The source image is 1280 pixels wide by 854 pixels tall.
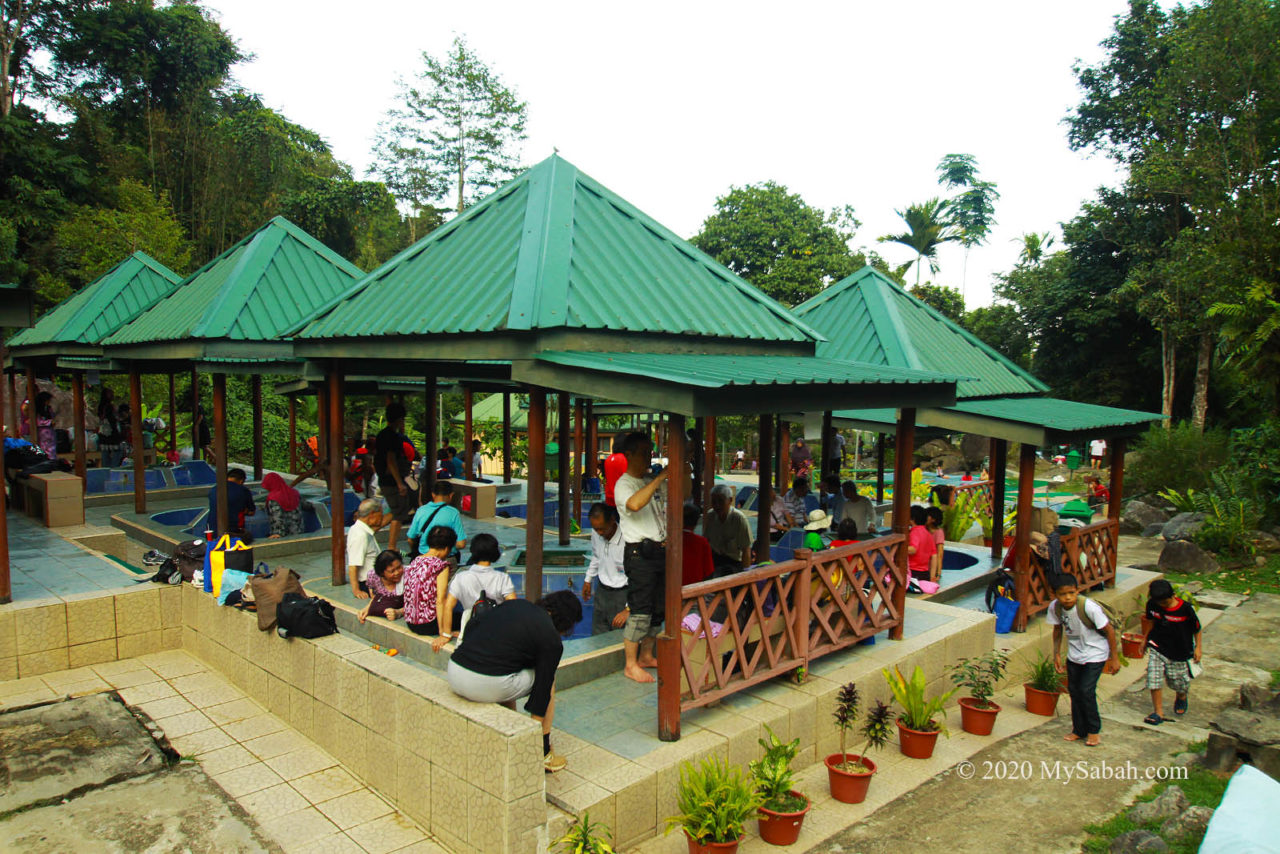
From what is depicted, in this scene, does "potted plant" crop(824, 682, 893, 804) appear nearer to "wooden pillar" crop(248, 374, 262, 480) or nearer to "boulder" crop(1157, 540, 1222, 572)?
"boulder" crop(1157, 540, 1222, 572)

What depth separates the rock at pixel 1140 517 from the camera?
64.4ft

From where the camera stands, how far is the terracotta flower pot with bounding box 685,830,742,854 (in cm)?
466

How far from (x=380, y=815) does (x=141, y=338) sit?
8049mm

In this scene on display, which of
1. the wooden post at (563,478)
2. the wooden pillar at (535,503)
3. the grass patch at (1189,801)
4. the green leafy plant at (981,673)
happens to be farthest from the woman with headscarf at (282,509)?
the grass patch at (1189,801)

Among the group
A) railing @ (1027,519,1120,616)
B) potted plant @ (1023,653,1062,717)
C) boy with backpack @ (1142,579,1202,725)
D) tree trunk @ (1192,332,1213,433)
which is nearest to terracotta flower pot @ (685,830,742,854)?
potted plant @ (1023,653,1062,717)

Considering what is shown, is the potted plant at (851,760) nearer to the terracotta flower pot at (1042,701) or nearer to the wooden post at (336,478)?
the terracotta flower pot at (1042,701)

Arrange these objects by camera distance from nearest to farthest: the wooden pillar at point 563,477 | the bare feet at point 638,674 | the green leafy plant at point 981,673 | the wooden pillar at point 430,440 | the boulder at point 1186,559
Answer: the bare feet at point 638,674, the green leafy plant at point 981,673, the wooden pillar at point 563,477, the wooden pillar at point 430,440, the boulder at point 1186,559

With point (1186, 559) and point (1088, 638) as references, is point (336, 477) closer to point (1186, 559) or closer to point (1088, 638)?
point (1088, 638)

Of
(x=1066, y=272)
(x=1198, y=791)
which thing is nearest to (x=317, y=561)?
(x=1198, y=791)

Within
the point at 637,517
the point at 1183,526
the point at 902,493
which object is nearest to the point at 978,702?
the point at 902,493

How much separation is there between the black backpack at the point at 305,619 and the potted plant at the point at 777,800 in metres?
3.45

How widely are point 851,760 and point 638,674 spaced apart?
1.76 m

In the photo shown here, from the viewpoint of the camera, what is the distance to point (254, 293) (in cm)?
1019

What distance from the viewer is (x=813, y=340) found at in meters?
8.37
